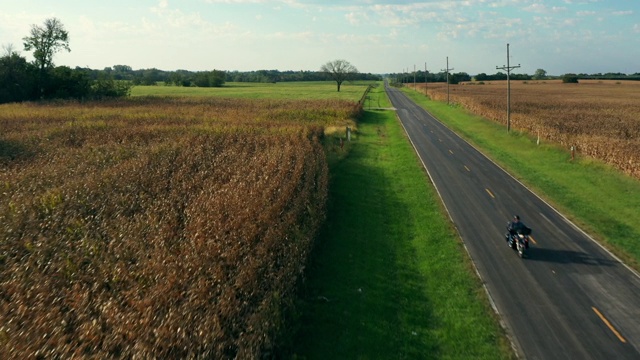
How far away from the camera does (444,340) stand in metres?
12.9

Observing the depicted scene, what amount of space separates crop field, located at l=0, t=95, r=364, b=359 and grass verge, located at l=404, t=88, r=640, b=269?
13.2 metres

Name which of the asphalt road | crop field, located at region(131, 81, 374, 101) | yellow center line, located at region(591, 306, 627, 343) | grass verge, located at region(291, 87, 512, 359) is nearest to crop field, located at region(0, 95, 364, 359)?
grass verge, located at region(291, 87, 512, 359)

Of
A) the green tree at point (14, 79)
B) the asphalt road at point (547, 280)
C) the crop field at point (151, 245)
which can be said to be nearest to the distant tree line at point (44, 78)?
the green tree at point (14, 79)

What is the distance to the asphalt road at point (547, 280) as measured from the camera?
1273cm

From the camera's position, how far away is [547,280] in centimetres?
1627

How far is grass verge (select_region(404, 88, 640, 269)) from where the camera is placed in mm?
20547

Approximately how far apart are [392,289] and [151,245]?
27.6 ft

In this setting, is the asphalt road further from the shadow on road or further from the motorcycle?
the motorcycle

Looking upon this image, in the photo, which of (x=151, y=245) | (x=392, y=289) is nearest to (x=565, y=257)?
(x=392, y=289)

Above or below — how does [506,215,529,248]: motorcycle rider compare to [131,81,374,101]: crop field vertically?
below

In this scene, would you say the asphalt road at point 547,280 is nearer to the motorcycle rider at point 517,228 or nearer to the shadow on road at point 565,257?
the shadow on road at point 565,257

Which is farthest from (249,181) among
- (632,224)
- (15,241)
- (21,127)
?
(21,127)

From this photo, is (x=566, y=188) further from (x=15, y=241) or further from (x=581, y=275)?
(x=15, y=241)

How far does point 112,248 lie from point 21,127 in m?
32.2
